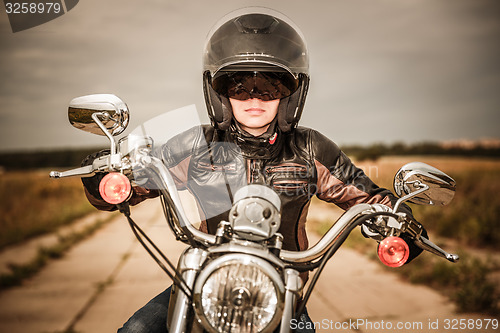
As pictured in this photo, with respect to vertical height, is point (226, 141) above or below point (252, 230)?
above

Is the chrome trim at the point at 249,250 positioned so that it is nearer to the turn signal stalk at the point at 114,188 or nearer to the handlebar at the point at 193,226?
the handlebar at the point at 193,226

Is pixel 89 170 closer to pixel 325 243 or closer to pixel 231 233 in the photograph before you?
pixel 231 233

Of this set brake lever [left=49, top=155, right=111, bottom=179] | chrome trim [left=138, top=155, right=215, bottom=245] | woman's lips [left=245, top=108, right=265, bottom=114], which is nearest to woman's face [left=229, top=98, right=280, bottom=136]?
woman's lips [left=245, top=108, right=265, bottom=114]

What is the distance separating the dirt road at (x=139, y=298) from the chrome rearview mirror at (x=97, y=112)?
2877 mm

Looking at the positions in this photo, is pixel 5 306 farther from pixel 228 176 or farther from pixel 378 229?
pixel 378 229

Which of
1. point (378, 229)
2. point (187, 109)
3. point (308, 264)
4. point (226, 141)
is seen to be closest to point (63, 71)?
point (187, 109)

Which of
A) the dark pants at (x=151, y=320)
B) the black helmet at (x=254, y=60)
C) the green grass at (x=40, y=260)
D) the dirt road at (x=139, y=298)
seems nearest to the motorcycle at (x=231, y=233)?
the black helmet at (x=254, y=60)

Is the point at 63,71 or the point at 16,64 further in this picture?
the point at 16,64

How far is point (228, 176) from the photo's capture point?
144 centimetres

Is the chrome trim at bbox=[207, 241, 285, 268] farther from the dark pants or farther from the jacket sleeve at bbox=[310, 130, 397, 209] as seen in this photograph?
the jacket sleeve at bbox=[310, 130, 397, 209]

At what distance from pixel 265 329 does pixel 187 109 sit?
0.80 metres

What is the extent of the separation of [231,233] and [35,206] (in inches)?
395

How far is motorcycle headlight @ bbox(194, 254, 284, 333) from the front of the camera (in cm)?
86

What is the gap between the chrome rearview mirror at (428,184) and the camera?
116 cm
